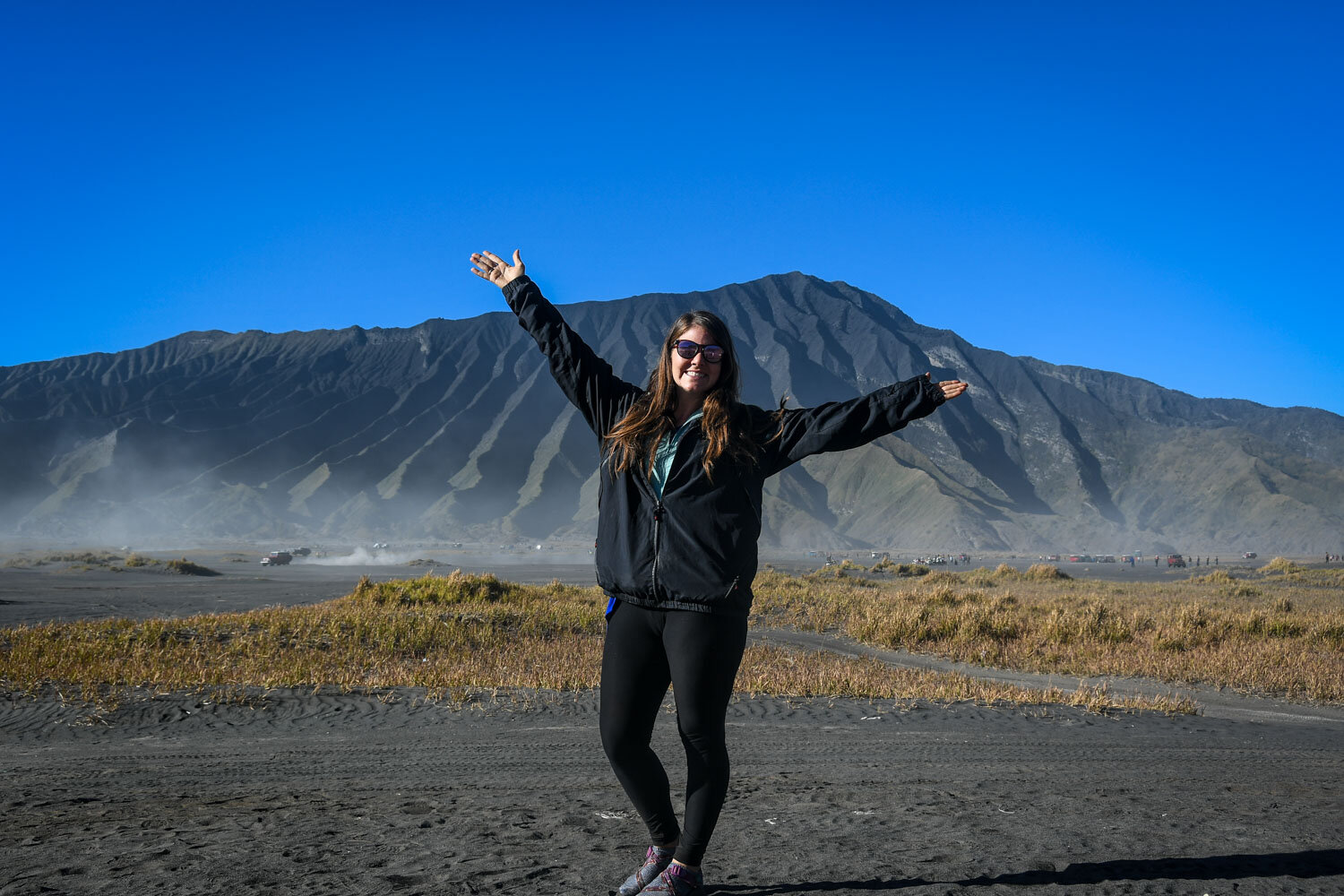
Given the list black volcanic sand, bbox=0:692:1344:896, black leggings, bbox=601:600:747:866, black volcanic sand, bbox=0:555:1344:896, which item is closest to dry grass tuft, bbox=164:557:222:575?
black volcanic sand, bbox=0:555:1344:896

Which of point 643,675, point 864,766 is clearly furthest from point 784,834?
point 864,766

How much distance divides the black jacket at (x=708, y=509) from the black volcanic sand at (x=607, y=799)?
113 cm

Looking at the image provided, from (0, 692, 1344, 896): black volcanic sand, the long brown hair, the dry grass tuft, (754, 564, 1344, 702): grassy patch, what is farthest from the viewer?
the dry grass tuft

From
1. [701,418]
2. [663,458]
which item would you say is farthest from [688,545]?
[701,418]

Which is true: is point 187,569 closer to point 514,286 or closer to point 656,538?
point 514,286

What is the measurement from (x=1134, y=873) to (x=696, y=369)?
2.42m

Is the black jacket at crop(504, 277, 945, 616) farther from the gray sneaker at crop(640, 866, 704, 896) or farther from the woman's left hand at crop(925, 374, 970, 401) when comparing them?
the gray sneaker at crop(640, 866, 704, 896)

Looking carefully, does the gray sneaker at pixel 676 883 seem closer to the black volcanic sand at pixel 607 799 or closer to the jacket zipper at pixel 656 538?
the black volcanic sand at pixel 607 799

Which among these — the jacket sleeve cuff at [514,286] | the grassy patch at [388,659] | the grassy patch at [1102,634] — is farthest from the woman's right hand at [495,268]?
the grassy patch at [1102,634]

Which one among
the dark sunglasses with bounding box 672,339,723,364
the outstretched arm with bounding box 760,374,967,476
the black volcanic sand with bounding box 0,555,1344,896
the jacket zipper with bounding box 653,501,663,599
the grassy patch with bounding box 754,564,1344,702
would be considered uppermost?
the dark sunglasses with bounding box 672,339,723,364

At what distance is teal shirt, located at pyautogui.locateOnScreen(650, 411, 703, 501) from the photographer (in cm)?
279

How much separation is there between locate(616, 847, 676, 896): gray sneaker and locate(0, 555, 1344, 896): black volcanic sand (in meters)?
0.20

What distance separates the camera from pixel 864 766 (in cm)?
533

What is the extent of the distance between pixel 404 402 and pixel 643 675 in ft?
509
